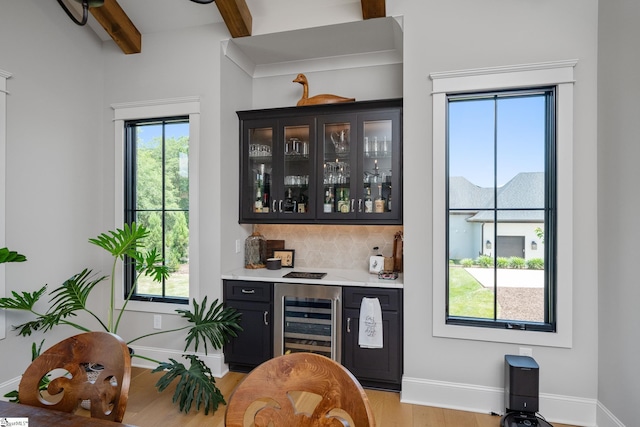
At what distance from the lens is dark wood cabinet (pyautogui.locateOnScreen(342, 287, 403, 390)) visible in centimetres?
277

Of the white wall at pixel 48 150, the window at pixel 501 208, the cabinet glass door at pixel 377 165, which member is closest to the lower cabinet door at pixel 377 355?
the window at pixel 501 208

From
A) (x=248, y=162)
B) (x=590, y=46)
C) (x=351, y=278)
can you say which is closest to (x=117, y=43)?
(x=248, y=162)

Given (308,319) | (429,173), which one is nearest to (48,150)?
(308,319)

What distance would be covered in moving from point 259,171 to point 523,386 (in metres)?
2.74

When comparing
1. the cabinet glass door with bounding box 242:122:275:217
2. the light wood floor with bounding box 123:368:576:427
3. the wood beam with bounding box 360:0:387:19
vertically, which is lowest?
the light wood floor with bounding box 123:368:576:427

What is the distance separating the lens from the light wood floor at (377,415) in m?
2.41

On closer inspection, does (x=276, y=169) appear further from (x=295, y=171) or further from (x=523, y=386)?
(x=523, y=386)

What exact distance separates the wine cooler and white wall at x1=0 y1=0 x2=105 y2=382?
1875mm

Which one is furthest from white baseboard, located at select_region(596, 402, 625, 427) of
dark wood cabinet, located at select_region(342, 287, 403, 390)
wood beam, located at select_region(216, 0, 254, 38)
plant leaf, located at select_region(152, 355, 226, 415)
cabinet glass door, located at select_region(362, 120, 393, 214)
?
wood beam, located at select_region(216, 0, 254, 38)

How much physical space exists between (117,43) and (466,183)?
3.31 m

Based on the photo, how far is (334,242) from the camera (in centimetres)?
358

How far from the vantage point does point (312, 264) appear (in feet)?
11.9

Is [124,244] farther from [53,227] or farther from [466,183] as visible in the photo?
[466,183]

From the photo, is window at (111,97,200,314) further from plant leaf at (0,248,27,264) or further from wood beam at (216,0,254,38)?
plant leaf at (0,248,27,264)
